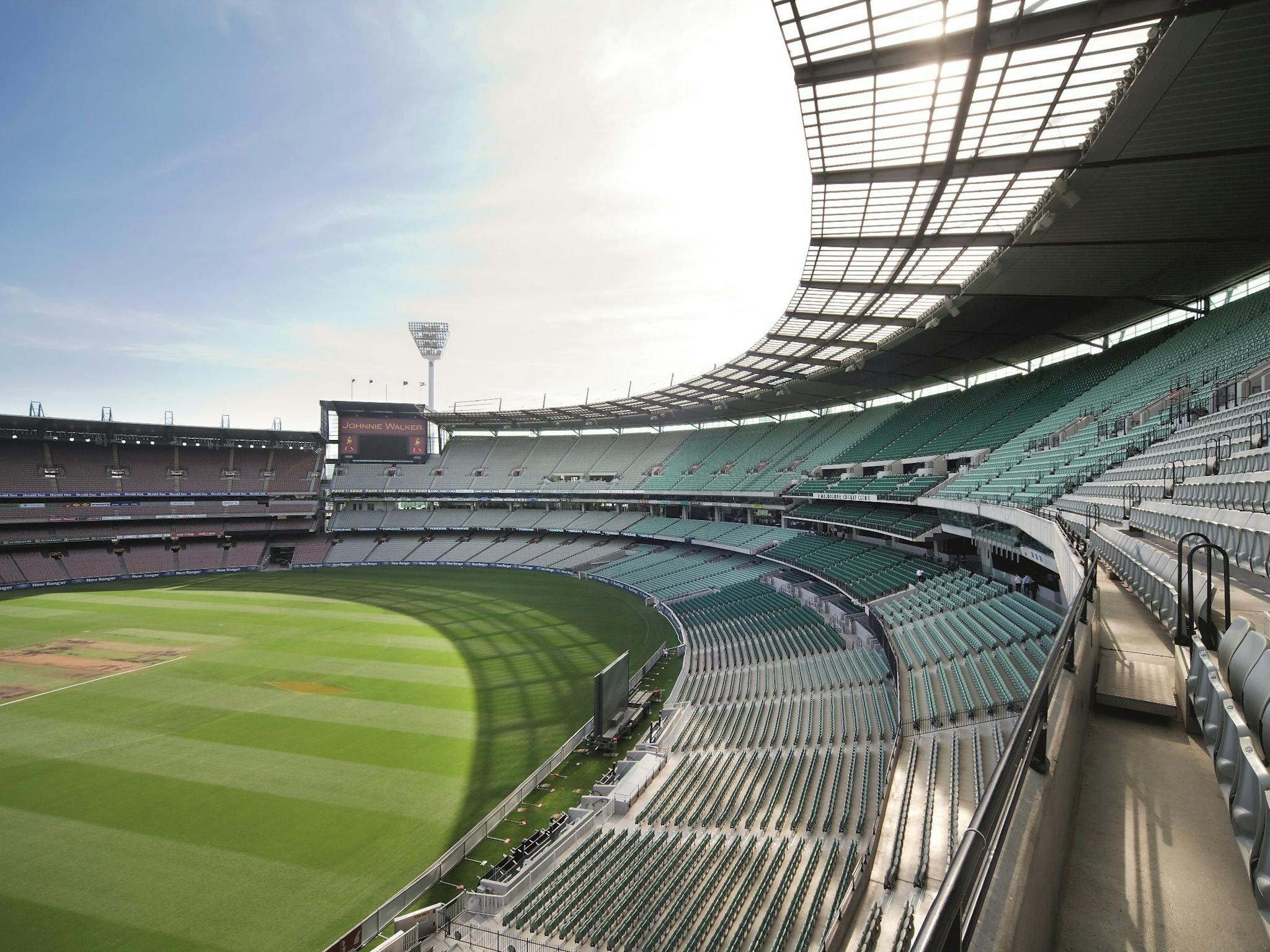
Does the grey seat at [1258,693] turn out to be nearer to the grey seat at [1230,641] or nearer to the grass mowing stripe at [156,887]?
the grey seat at [1230,641]

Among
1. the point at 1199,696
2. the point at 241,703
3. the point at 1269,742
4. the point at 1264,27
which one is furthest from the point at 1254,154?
the point at 241,703

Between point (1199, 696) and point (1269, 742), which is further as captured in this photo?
point (1199, 696)

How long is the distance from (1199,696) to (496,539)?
56820 millimetres

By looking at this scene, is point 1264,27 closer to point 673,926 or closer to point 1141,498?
point 1141,498

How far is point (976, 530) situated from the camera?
2091cm

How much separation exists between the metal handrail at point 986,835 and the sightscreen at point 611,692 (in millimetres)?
14594

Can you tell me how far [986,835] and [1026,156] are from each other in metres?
16.1

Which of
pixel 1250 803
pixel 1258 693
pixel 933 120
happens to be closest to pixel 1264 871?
pixel 1250 803

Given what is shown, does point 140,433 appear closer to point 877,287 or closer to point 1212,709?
point 877,287

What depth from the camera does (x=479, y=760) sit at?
54.8ft

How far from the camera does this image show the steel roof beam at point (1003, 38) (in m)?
9.20

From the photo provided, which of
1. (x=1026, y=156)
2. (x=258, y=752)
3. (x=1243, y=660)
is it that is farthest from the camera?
(x=258, y=752)

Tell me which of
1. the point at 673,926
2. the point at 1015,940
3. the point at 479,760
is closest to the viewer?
the point at 1015,940

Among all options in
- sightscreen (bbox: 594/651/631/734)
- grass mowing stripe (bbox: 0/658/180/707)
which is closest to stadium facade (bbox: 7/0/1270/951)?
sightscreen (bbox: 594/651/631/734)
